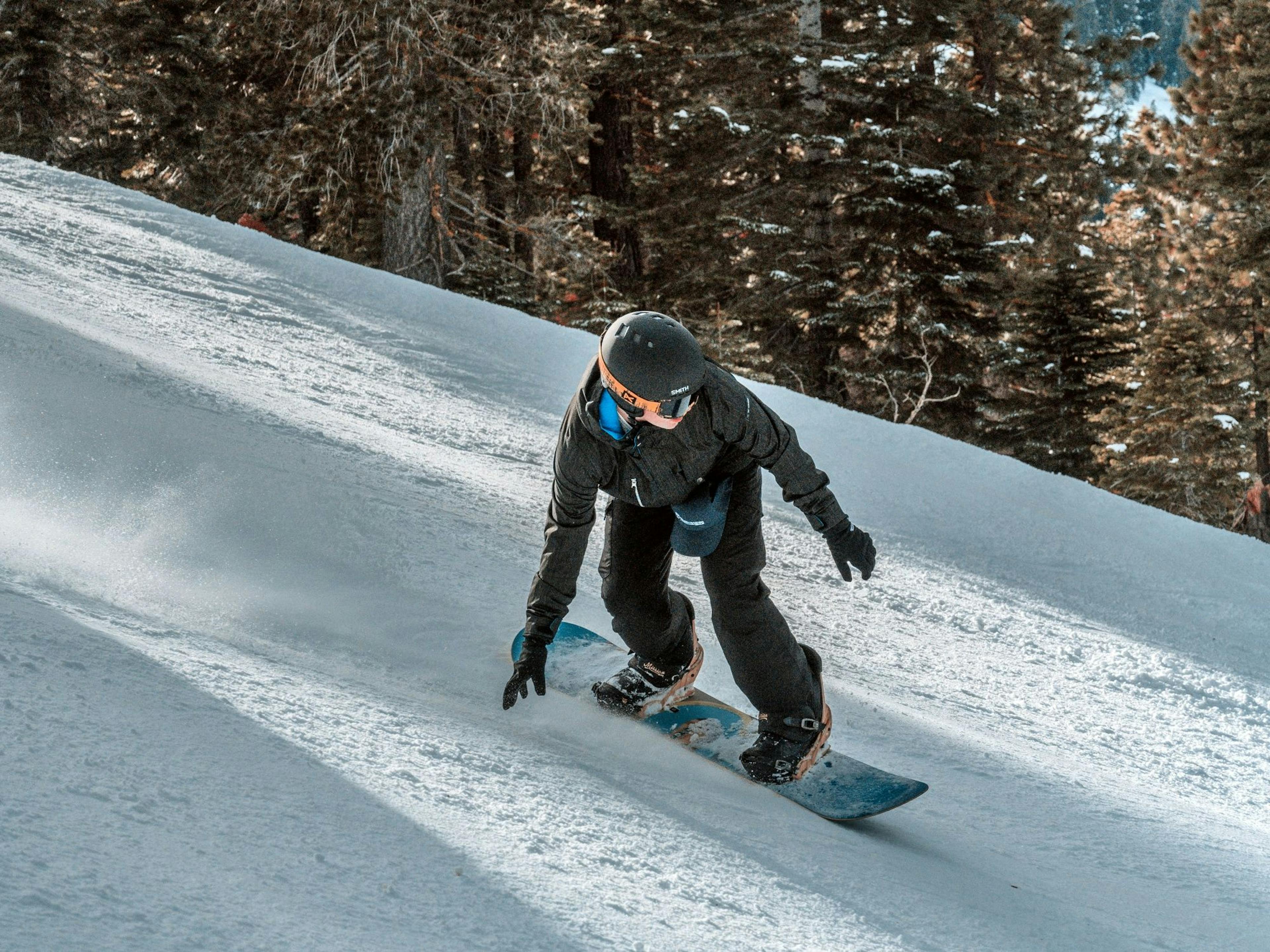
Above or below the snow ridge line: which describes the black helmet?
above

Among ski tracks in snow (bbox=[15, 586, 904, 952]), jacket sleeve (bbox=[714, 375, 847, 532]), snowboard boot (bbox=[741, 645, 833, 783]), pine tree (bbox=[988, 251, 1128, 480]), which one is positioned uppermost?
pine tree (bbox=[988, 251, 1128, 480])

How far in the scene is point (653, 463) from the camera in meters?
3.18

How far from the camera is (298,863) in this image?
2008 millimetres

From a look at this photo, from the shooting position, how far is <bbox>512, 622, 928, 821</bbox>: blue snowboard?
Answer: 319 centimetres

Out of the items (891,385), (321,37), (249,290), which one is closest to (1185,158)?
(891,385)

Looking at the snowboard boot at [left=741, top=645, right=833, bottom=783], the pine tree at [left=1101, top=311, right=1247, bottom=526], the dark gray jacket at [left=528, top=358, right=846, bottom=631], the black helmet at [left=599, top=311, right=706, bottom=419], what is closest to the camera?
the black helmet at [left=599, top=311, right=706, bottom=419]

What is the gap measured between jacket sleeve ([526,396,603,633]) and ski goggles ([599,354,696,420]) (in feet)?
0.57

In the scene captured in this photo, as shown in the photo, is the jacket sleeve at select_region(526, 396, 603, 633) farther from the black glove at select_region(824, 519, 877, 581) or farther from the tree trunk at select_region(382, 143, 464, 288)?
the tree trunk at select_region(382, 143, 464, 288)

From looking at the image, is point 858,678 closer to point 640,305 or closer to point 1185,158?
point 640,305

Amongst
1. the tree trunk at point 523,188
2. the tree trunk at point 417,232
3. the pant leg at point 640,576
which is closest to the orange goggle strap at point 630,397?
the pant leg at point 640,576

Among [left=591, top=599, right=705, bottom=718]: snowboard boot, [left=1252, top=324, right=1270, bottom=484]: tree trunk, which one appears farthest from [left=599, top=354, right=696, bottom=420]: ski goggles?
[left=1252, top=324, right=1270, bottom=484]: tree trunk

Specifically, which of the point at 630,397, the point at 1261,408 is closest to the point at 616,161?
the point at 1261,408

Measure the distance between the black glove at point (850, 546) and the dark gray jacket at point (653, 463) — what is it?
32 mm

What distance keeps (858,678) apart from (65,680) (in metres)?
3.15
